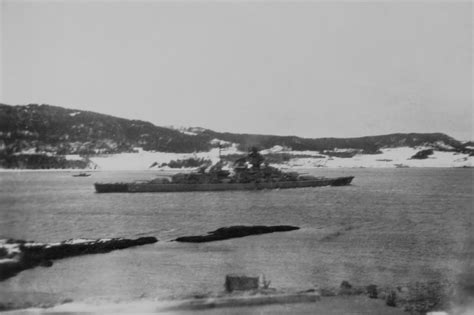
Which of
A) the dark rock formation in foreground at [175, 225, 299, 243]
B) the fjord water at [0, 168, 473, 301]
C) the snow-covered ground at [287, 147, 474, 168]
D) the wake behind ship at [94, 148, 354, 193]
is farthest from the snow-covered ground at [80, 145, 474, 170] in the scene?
the wake behind ship at [94, 148, 354, 193]

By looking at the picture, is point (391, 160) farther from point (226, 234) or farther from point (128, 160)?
point (128, 160)

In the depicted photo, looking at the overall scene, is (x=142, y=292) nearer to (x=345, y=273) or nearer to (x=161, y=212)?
(x=345, y=273)

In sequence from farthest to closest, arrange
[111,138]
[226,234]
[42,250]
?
[226,234], [111,138], [42,250]

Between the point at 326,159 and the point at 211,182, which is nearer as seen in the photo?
the point at 326,159

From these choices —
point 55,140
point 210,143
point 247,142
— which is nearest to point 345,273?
point 247,142

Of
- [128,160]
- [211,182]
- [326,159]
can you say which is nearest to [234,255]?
[128,160]
